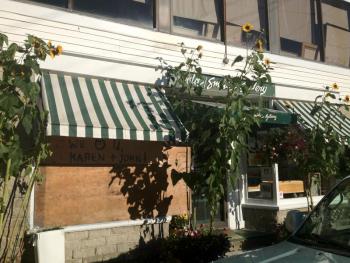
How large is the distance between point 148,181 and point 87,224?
1.32 metres

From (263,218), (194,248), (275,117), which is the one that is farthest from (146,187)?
(263,218)

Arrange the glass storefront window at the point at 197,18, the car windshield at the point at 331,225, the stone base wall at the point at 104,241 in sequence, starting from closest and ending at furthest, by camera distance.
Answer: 1. the car windshield at the point at 331,225
2. the stone base wall at the point at 104,241
3. the glass storefront window at the point at 197,18

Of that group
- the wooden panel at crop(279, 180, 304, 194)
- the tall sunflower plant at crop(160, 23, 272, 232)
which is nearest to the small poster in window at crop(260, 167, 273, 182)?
the wooden panel at crop(279, 180, 304, 194)

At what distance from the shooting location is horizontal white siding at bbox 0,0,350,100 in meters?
6.83

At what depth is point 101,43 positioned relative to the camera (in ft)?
24.8

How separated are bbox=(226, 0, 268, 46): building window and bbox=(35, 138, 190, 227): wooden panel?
3.16 meters

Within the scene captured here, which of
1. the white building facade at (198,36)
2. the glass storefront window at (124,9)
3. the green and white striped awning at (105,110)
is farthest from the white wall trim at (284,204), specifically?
the glass storefront window at (124,9)

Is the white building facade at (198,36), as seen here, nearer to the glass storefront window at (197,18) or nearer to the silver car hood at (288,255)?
the glass storefront window at (197,18)

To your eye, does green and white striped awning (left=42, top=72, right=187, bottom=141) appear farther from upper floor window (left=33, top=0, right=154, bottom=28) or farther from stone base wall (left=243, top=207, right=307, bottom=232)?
stone base wall (left=243, top=207, right=307, bottom=232)

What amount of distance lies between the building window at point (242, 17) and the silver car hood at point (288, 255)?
673 centimetres

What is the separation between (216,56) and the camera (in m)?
9.10

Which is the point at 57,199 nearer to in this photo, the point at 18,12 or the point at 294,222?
the point at 18,12

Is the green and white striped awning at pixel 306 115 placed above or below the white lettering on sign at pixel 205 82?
below

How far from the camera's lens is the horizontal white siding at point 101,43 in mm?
6828
